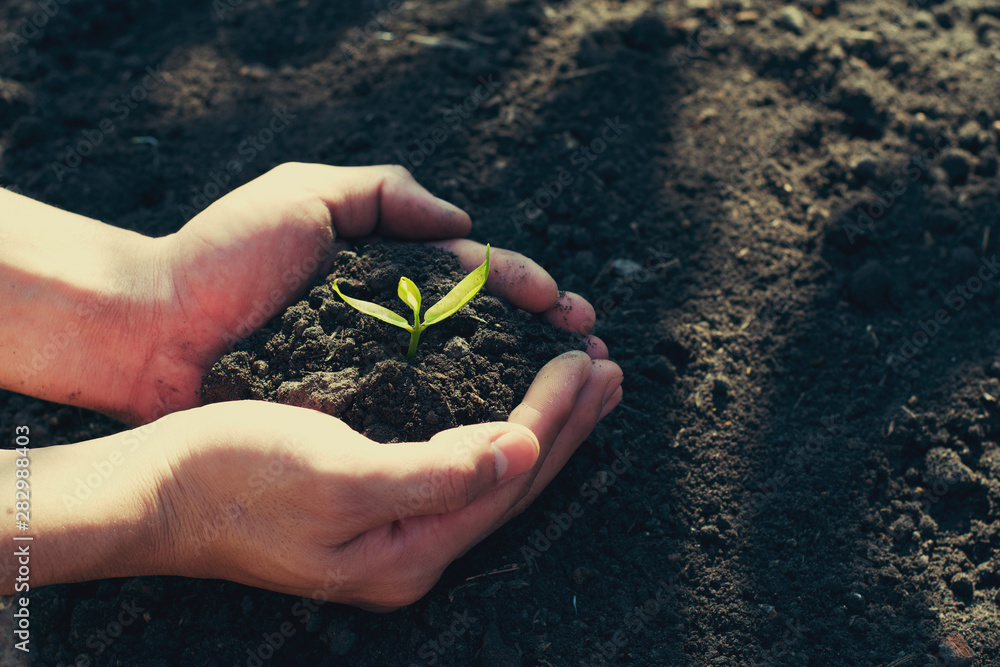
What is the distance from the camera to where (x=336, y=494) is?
1.60 metres

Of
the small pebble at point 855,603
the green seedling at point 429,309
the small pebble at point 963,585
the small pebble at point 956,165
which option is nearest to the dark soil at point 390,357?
the green seedling at point 429,309

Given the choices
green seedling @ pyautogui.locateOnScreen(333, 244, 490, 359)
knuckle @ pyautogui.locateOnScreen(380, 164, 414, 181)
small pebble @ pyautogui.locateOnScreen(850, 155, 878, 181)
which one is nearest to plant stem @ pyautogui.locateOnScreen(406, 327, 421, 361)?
green seedling @ pyautogui.locateOnScreen(333, 244, 490, 359)

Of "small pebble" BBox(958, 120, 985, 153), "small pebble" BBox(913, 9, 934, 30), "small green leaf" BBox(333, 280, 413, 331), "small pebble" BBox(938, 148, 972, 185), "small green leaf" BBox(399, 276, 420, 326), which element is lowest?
"small green leaf" BBox(333, 280, 413, 331)

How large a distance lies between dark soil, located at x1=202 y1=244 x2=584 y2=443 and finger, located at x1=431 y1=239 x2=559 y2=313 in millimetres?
46

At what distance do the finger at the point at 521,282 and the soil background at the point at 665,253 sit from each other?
416 millimetres

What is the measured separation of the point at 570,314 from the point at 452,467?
73 cm

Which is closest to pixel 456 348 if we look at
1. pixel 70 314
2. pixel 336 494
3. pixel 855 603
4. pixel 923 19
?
pixel 336 494

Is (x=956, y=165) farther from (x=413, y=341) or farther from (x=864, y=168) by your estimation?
(x=413, y=341)

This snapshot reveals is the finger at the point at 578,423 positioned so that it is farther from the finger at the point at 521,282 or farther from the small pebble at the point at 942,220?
the small pebble at the point at 942,220

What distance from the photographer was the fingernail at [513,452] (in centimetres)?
161

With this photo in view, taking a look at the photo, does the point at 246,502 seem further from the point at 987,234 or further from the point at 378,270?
the point at 987,234

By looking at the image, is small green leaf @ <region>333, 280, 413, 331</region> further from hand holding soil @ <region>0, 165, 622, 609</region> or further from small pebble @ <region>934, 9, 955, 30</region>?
small pebble @ <region>934, 9, 955, 30</region>

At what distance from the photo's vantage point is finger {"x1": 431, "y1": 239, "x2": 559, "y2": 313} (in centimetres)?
208

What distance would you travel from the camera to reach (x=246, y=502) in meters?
1.70
